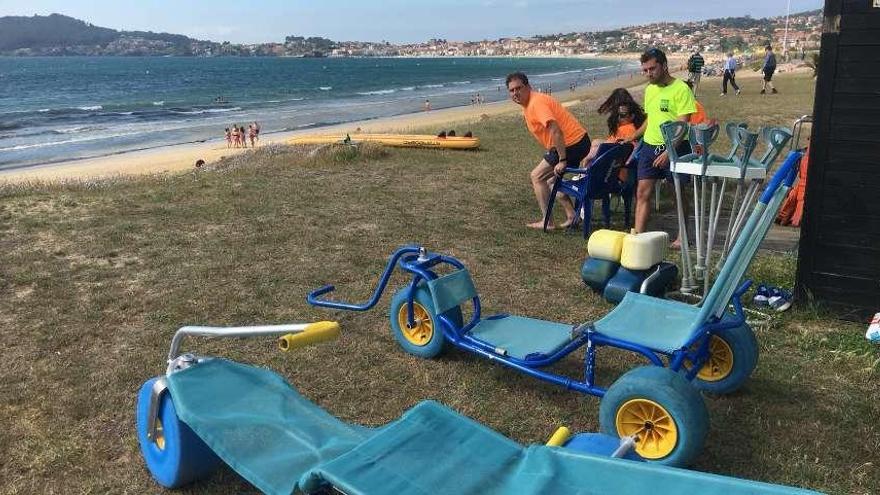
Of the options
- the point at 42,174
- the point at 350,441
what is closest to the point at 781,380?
the point at 350,441

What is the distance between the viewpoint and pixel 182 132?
1248 inches

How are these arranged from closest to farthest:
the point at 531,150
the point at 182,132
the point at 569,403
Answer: the point at 569,403, the point at 531,150, the point at 182,132

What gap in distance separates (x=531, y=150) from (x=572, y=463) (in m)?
11.0

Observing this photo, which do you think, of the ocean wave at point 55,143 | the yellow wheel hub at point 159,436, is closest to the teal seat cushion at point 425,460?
the yellow wheel hub at point 159,436

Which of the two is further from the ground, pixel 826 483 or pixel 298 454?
pixel 298 454

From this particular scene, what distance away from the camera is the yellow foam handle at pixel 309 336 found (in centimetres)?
275

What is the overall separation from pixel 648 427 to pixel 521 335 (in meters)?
1.16

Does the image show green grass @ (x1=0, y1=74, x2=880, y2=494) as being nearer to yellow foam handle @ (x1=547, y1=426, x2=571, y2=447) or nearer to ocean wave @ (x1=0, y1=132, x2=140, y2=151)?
yellow foam handle @ (x1=547, y1=426, x2=571, y2=447)

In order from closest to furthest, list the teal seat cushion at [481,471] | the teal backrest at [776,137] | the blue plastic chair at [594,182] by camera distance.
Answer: the teal seat cushion at [481,471]
the teal backrest at [776,137]
the blue plastic chair at [594,182]

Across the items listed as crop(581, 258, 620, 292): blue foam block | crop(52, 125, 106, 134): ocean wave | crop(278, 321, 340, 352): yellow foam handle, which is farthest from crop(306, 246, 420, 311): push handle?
crop(52, 125, 106, 134): ocean wave

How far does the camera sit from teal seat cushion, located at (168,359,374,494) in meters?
2.61

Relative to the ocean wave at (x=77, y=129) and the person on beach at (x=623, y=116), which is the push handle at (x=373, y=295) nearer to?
the person on beach at (x=623, y=116)

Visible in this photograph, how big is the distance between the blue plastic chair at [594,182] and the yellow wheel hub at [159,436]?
16.0 ft

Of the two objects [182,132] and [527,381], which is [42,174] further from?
[527,381]
